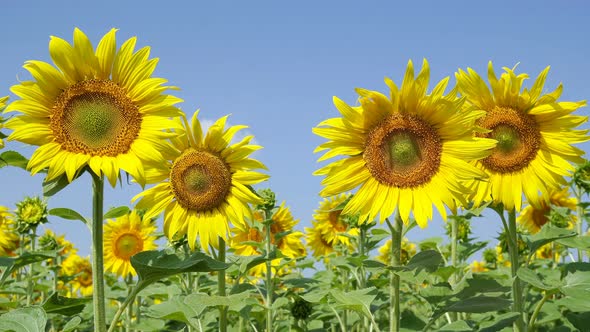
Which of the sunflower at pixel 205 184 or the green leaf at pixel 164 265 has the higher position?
the sunflower at pixel 205 184

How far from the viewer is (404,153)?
4148 millimetres

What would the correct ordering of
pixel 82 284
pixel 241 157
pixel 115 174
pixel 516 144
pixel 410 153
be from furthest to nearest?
pixel 82 284, pixel 241 157, pixel 516 144, pixel 410 153, pixel 115 174

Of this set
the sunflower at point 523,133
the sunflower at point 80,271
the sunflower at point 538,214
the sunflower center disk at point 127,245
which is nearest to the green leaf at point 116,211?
the sunflower at point 523,133

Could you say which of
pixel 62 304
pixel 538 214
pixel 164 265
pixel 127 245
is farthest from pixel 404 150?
pixel 538 214

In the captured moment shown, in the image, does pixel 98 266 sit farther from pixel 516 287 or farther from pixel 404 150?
pixel 516 287

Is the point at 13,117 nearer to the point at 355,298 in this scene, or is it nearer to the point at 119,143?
the point at 119,143

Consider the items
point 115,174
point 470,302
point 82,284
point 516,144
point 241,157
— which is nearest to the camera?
point 115,174

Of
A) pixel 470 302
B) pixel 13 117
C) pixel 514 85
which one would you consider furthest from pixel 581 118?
pixel 13 117

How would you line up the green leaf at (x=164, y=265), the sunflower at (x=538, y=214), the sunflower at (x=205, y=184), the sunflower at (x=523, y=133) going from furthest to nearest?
the sunflower at (x=538, y=214)
the sunflower at (x=205, y=184)
the sunflower at (x=523, y=133)
the green leaf at (x=164, y=265)

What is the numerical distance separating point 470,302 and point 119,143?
2.03 meters

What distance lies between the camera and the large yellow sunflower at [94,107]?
3.53 metres

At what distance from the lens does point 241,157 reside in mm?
4883

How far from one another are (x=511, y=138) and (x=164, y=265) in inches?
90.2

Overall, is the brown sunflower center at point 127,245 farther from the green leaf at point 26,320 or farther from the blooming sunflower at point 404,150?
the green leaf at point 26,320
